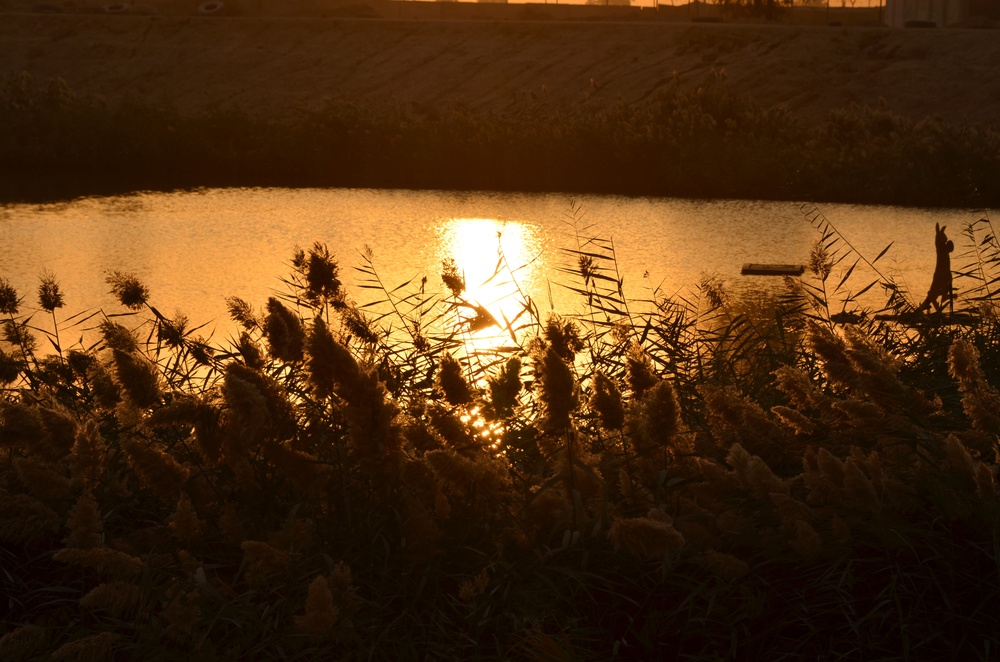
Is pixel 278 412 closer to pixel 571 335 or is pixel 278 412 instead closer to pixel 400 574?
pixel 400 574

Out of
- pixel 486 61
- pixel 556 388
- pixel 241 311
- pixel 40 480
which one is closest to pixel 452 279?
pixel 241 311

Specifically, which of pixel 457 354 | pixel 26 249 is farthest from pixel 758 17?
pixel 457 354

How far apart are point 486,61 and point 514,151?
26.4 m

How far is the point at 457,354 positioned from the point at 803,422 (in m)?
3.12

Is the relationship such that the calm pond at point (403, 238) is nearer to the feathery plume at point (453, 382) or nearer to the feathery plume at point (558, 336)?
Answer: the feathery plume at point (558, 336)

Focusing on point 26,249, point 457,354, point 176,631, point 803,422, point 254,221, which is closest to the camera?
point 176,631

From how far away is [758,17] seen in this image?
65.8 meters

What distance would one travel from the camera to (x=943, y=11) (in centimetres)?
5984

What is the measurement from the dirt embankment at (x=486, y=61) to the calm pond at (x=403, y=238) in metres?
12.9

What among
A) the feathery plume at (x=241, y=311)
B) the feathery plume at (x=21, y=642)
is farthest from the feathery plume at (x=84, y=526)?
the feathery plume at (x=241, y=311)

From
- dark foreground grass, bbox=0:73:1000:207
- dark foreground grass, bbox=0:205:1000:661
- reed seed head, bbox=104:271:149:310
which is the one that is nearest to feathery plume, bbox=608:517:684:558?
dark foreground grass, bbox=0:205:1000:661

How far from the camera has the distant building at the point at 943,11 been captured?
58.9 metres

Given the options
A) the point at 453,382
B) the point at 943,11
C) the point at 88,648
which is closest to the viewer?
the point at 88,648

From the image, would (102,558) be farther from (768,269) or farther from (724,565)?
(768,269)
